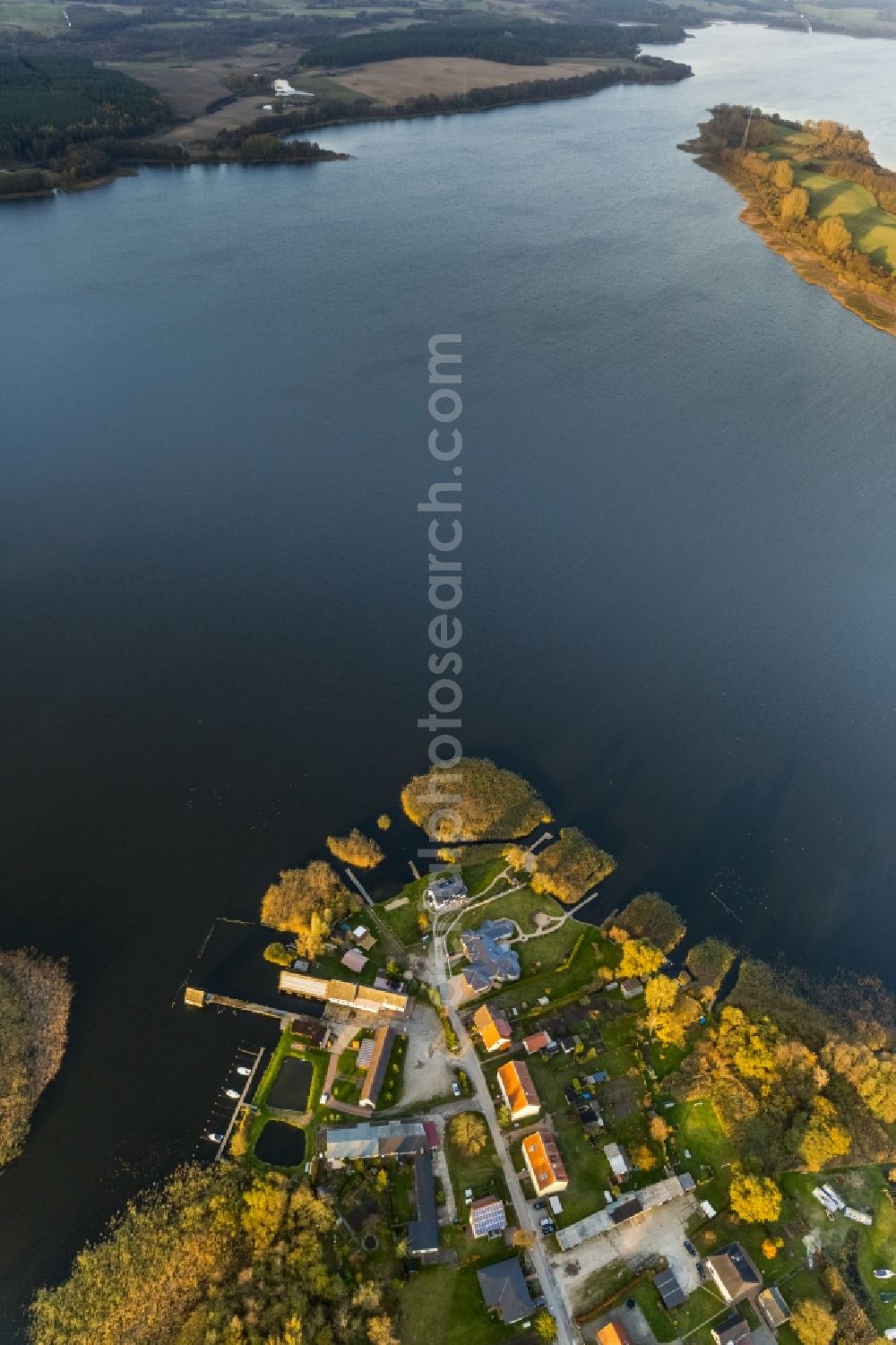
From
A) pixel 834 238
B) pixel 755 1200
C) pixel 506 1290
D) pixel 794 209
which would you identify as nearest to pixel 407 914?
pixel 506 1290

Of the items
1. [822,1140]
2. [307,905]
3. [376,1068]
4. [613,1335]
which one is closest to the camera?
[613,1335]

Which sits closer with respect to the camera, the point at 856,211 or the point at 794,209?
the point at 794,209

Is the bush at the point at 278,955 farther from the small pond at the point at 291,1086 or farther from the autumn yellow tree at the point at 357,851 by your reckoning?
the autumn yellow tree at the point at 357,851

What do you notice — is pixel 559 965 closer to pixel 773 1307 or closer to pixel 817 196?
pixel 773 1307

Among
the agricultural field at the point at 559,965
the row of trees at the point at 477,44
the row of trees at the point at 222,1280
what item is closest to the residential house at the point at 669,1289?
the row of trees at the point at 222,1280

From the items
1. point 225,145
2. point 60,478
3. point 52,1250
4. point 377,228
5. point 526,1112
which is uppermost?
point 225,145

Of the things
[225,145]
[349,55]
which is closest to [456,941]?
[225,145]

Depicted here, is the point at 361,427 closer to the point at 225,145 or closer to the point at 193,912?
the point at 193,912
